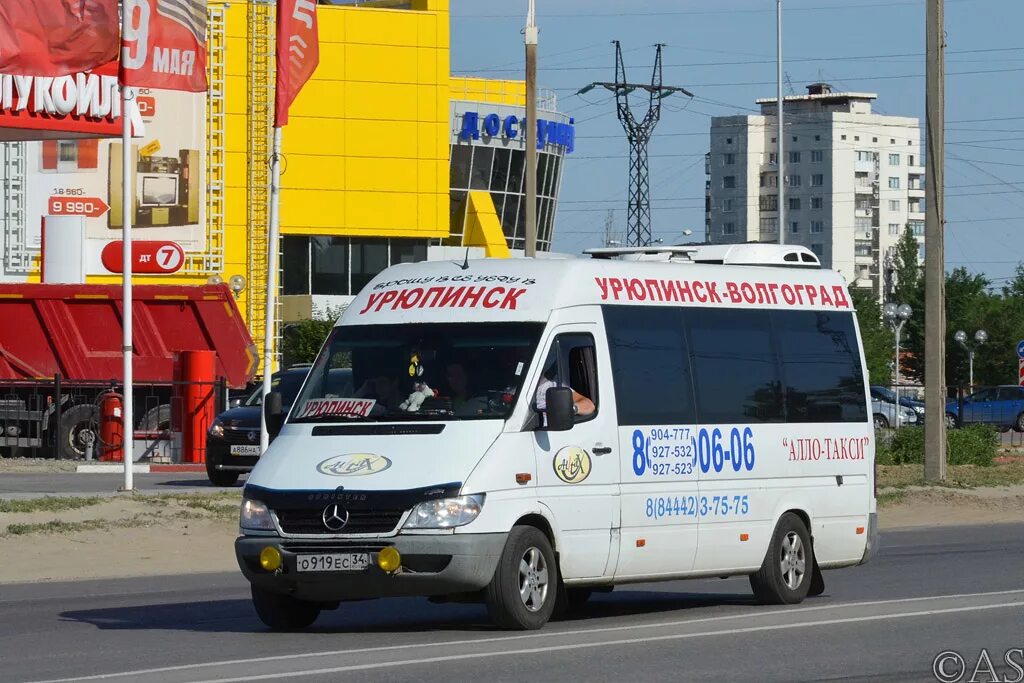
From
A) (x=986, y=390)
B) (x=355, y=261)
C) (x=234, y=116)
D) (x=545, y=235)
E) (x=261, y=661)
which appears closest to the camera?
(x=261, y=661)

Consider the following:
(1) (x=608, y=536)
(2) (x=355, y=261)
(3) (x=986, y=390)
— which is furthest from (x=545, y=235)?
(1) (x=608, y=536)

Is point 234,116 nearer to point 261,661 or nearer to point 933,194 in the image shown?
point 933,194

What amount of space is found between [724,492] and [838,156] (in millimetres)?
173614

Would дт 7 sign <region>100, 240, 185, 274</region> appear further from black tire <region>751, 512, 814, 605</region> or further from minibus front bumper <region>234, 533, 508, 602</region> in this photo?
minibus front bumper <region>234, 533, 508, 602</region>

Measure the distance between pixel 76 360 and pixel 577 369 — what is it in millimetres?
22766

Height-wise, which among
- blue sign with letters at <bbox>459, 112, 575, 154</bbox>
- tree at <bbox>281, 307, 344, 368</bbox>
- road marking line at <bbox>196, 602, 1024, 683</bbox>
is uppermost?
blue sign with letters at <bbox>459, 112, 575, 154</bbox>

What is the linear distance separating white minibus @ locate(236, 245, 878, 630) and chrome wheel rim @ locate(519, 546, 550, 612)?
0.01 metres

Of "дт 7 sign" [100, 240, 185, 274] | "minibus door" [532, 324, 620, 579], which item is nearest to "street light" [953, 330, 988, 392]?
"дт 7 sign" [100, 240, 185, 274]

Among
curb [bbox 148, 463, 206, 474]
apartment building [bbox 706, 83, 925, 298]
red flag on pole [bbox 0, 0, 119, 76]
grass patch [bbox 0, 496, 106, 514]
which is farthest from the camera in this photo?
apartment building [bbox 706, 83, 925, 298]

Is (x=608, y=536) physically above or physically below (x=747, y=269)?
below

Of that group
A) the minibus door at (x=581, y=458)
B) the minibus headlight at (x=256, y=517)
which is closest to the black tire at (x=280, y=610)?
the minibus headlight at (x=256, y=517)

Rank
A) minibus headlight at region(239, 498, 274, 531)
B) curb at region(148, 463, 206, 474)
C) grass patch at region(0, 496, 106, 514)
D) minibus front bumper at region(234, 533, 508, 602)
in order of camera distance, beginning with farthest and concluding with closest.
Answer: curb at region(148, 463, 206, 474)
grass patch at region(0, 496, 106, 514)
minibus headlight at region(239, 498, 274, 531)
minibus front bumper at region(234, 533, 508, 602)

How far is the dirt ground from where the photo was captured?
19172 millimetres

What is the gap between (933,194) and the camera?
31141 mm
